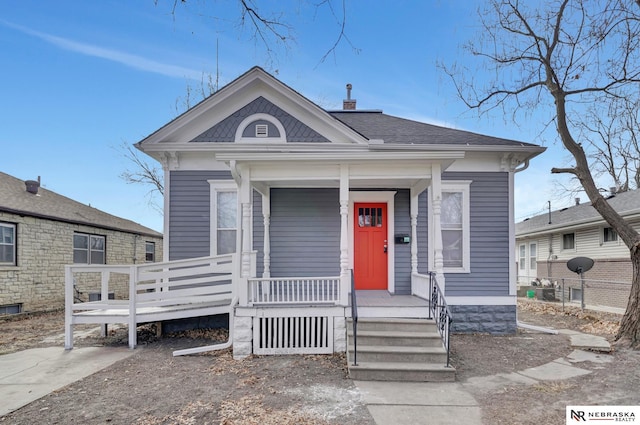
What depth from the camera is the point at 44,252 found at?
36.9 ft

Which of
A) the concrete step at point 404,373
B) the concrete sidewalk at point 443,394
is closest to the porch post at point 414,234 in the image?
the concrete sidewalk at point 443,394

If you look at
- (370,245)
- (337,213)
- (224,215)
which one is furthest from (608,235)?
(224,215)

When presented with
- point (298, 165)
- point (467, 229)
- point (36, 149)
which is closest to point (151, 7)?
point (298, 165)

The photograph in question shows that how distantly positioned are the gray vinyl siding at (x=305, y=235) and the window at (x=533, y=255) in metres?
14.4

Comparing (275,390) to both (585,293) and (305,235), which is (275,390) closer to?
(305,235)

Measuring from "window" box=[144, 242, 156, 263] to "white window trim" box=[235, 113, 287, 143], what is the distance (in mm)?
12111

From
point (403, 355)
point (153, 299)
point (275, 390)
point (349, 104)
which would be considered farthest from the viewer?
point (349, 104)

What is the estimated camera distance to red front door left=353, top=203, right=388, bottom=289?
7848 millimetres

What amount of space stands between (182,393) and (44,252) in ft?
32.4

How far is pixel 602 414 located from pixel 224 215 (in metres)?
6.74

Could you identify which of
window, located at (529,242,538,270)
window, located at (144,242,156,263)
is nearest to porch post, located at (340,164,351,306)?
window, located at (144,242,156,263)

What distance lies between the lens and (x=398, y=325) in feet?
18.4

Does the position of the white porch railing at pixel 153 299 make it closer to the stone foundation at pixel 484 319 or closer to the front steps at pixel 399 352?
the front steps at pixel 399 352

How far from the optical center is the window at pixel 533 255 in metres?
17.8
